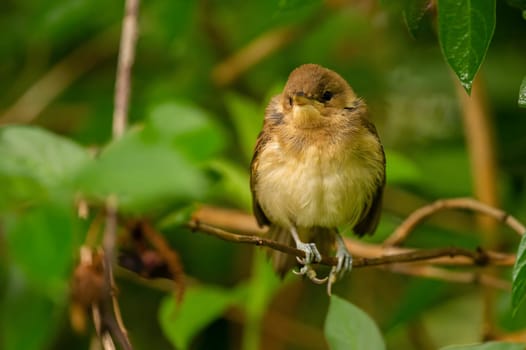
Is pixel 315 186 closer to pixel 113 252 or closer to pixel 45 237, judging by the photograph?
pixel 113 252

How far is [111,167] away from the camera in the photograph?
1373mm

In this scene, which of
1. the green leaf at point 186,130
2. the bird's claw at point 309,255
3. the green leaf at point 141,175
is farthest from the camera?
the bird's claw at point 309,255

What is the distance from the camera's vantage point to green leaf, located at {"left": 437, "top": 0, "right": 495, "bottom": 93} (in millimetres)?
1698

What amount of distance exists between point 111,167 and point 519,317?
1.81 metres

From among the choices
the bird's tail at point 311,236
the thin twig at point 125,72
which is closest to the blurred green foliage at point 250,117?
the bird's tail at point 311,236

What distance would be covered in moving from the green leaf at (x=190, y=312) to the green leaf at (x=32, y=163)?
89cm

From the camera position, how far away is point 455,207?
239 cm

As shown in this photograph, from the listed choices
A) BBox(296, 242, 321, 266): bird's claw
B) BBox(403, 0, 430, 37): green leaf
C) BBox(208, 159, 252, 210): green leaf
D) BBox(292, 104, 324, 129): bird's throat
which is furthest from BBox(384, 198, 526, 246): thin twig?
BBox(403, 0, 430, 37): green leaf

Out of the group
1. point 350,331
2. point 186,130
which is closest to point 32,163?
point 186,130

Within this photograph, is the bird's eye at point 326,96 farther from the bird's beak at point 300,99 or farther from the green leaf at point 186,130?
the green leaf at point 186,130

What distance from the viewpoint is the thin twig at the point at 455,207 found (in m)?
2.28

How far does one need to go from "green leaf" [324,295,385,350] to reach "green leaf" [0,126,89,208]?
583mm

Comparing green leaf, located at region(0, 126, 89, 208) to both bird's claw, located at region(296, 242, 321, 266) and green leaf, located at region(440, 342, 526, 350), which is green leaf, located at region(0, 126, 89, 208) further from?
green leaf, located at region(440, 342, 526, 350)

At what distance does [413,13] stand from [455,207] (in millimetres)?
699
